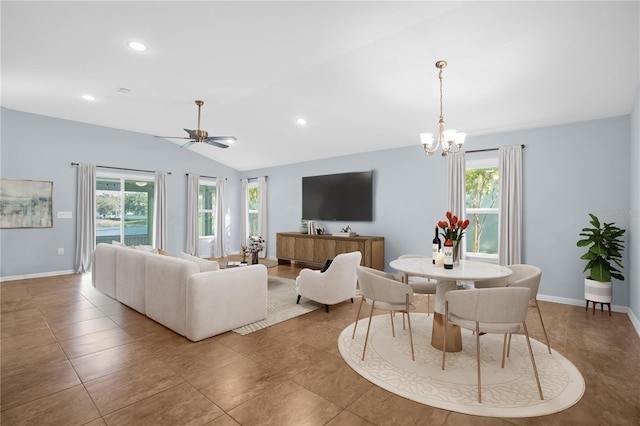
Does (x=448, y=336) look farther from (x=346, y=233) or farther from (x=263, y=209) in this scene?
(x=263, y=209)

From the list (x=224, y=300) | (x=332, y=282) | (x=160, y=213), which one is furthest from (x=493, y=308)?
(x=160, y=213)

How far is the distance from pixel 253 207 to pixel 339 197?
337cm

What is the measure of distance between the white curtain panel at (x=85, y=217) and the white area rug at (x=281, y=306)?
4.04 metres

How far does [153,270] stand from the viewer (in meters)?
3.49

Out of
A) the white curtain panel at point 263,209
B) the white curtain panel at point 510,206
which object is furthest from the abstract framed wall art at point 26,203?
the white curtain panel at point 510,206

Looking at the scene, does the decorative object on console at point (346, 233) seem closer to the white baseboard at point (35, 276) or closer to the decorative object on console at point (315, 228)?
the decorative object on console at point (315, 228)

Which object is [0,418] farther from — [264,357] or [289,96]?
[289,96]

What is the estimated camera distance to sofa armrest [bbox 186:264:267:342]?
2.99 meters

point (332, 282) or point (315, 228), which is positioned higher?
point (315, 228)

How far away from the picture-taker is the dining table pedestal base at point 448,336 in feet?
9.23

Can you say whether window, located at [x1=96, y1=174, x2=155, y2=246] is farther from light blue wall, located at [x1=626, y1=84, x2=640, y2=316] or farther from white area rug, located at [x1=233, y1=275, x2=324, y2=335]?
light blue wall, located at [x1=626, y1=84, x2=640, y2=316]

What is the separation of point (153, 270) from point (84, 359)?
1.04 meters

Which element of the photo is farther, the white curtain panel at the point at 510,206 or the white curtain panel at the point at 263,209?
the white curtain panel at the point at 263,209

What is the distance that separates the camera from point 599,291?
385cm
